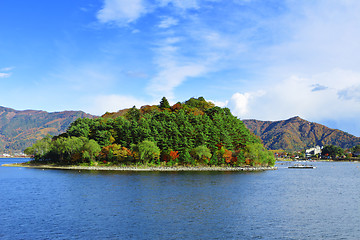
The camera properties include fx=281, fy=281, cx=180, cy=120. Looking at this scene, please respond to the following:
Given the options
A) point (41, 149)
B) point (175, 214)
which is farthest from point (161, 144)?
point (175, 214)

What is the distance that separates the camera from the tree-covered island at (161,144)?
126m

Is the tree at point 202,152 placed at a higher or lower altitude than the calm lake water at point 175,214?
higher

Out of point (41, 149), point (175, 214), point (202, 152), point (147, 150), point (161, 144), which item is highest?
point (161, 144)

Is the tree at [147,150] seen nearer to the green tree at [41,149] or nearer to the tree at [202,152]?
the tree at [202,152]

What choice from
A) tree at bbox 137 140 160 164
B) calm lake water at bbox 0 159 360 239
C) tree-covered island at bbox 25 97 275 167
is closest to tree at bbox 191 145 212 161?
tree-covered island at bbox 25 97 275 167

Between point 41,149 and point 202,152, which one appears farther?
point 41,149

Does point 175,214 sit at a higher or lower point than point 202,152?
lower

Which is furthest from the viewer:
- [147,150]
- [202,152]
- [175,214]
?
[202,152]

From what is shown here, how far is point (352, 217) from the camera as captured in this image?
41.8 metres

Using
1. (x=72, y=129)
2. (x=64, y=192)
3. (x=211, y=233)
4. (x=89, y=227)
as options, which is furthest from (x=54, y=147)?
(x=211, y=233)

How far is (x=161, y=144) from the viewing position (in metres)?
130

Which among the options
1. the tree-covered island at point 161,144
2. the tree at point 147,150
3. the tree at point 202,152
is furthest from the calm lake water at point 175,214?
the tree-covered island at point 161,144

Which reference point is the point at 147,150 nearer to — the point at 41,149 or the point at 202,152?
the point at 202,152

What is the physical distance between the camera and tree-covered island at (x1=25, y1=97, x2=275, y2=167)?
12594 centimetres
